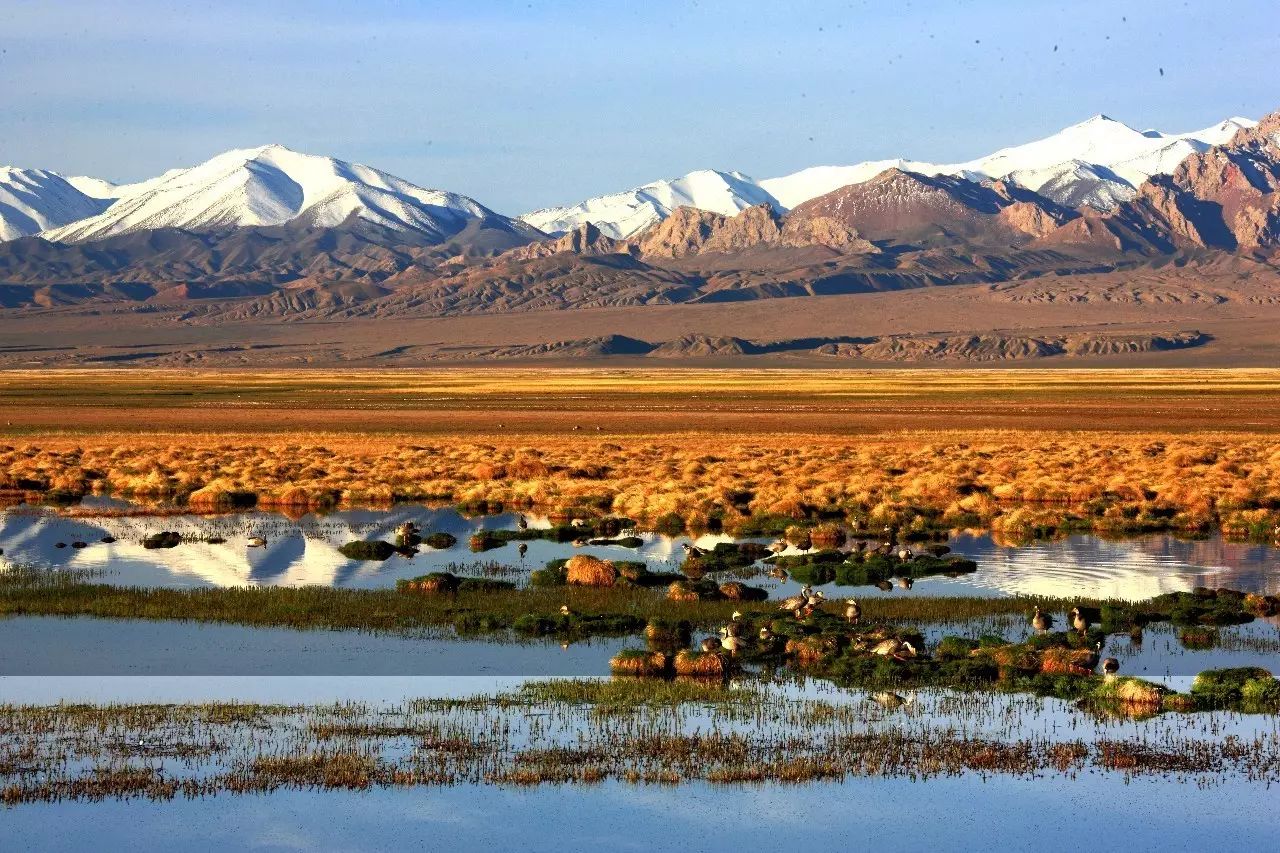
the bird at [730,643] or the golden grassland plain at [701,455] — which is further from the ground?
the bird at [730,643]

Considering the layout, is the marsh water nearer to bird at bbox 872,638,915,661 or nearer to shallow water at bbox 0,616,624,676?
shallow water at bbox 0,616,624,676

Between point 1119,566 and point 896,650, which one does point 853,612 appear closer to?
point 896,650

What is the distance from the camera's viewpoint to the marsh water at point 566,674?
1692 centimetres

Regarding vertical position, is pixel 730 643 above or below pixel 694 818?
above

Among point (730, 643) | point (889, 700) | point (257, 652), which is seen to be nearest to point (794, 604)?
point (730, 643)

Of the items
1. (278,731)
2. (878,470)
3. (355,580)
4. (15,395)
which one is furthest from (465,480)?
(15,395)

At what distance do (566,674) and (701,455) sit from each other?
39815mm

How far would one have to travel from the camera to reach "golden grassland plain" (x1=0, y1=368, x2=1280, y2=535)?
155 ft

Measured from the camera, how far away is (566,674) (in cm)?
2408

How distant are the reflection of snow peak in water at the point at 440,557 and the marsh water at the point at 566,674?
0.13 meters

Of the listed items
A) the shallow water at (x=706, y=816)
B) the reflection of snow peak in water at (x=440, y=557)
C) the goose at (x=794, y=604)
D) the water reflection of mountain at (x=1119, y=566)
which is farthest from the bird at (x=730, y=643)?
the water reflection of mountain at (x=1119, y=566)

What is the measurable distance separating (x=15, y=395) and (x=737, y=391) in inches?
2166

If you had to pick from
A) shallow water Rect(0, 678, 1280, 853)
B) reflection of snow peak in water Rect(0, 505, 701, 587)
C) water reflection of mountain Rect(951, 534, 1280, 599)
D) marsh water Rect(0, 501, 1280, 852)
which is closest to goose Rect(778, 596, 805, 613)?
marsh water Rect(0, 501, 1280, 852)

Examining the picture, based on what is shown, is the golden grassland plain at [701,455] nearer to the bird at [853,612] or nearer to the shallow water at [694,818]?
the bird at [853,612]
